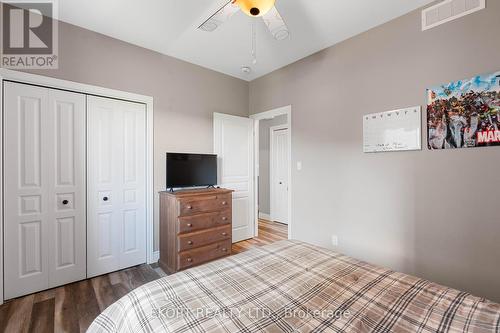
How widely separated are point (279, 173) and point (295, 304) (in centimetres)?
400

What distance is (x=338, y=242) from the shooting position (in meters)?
2.70

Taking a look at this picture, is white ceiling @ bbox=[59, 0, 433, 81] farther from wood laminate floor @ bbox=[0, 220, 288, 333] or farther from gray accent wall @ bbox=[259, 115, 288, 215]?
wood laminate floor @ bbox=[0, 220, 288, 333]

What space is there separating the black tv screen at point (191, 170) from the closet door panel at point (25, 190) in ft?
3.96

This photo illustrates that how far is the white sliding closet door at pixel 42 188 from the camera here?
2.05 metres

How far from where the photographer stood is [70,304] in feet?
6.56

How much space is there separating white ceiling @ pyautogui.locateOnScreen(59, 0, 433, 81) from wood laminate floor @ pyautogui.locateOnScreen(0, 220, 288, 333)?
271cm

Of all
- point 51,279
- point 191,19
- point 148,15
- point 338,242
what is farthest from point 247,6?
point 51,279

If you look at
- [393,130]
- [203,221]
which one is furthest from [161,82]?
[393,130]

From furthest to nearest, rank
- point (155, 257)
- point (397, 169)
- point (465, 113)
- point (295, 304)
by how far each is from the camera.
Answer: point (155, 257) < point (397, 169) < point (465, 113) < point (295, 304)

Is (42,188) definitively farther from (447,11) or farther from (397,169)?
(447,11)

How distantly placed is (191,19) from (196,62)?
96cm

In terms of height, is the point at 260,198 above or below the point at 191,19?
below

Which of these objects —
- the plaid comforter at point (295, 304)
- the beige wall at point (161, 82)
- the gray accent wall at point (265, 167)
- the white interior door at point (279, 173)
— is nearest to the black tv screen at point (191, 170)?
the beige wall at point (161, 82)

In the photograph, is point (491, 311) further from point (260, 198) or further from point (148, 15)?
point (260, 198)
